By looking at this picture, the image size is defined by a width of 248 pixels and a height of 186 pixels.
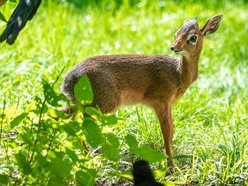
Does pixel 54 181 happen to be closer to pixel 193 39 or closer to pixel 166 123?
pixel 166 123

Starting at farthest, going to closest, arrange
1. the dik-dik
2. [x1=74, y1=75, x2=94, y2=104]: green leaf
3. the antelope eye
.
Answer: the antelope eye, the dik-dik, [x1=74, y1=75, x2=94, y2=104]: green leaf

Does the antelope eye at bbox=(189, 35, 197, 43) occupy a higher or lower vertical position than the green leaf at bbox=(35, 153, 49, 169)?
higher

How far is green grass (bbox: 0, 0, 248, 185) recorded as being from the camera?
19.1ft

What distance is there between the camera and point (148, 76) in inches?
244

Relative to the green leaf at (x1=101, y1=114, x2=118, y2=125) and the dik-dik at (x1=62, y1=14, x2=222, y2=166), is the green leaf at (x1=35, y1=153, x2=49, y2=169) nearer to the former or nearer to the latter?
the green leaf at (x1=101, y1=114, x2=118, y2=125)

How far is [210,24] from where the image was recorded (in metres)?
6.34

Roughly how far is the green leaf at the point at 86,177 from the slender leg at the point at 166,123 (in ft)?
4.10

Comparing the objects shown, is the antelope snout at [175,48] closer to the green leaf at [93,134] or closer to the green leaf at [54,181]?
the green leaf at [93,134]

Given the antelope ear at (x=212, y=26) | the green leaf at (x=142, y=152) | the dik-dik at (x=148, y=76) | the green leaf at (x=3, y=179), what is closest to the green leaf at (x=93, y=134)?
the green leaf at (x=142, y=152)

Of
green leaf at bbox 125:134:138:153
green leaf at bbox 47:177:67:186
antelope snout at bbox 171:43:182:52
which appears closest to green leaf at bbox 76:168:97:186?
green leaf at bbox 47:177:67:186

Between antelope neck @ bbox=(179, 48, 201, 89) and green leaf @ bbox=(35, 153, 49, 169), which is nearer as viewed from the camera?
green leaf @ bbox=(35, 153, 49, 169)

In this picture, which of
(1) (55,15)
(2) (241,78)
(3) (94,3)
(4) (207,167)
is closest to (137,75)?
(4) (207,167)

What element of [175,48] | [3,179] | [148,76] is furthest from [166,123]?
[3,179]

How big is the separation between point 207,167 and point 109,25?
4.76m
